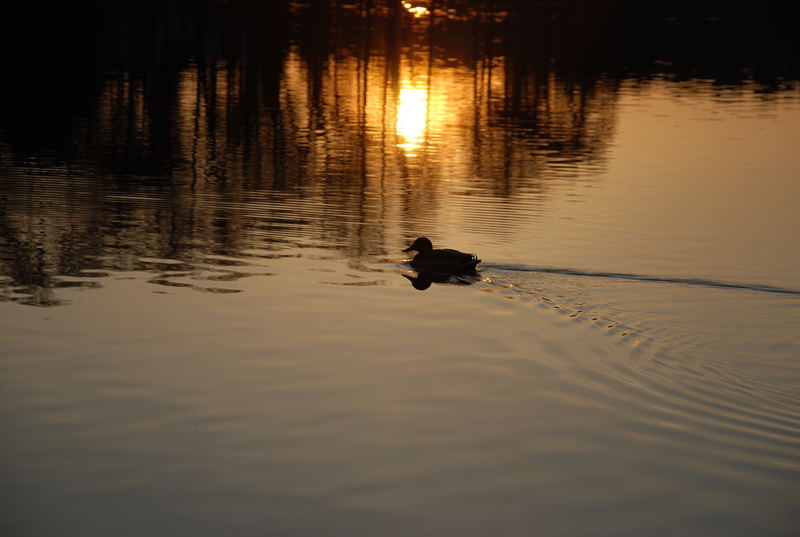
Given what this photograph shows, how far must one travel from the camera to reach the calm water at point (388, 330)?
40.8 feet

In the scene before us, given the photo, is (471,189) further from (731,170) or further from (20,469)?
(20,469)

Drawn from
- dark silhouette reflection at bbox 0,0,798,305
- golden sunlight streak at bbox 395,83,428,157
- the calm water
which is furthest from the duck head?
golden sunlight streak at bbox 395,83,428,157

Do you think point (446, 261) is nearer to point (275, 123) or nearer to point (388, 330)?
point (388, 330)

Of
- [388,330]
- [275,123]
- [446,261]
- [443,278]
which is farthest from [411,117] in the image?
[388,330]

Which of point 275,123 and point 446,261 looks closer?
point 446,261

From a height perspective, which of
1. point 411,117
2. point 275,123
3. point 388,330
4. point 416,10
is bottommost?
point 388,330

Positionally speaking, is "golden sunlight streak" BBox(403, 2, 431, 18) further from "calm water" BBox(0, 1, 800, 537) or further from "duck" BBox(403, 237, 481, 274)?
"duck" BBox(403, 237, 481, 274)

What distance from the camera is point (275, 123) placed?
49344 millimetres

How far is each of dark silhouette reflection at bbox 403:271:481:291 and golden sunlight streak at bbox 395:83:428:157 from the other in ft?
63.1

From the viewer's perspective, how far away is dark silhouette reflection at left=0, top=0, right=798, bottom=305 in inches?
1099

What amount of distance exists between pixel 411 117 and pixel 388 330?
119ft

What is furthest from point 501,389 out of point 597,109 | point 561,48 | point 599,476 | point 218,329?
point 561,48

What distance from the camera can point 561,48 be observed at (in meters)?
102

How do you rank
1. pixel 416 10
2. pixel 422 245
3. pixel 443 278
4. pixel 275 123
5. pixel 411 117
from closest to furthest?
pixel 443 278
pixel 422 245
pixel 275 123
pixel 411 117
pixel 416 10
